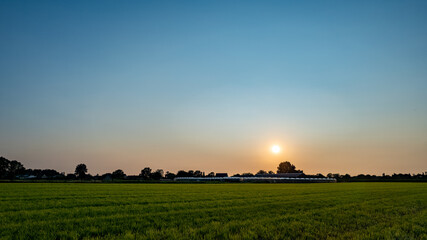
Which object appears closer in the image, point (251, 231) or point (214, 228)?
point (251, 231)

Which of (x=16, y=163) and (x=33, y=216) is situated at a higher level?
(x=16, y=163)

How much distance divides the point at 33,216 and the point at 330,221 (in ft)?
46.9

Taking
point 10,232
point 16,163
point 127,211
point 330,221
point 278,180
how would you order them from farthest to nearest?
point 16,163, point 278,180, point 127,211, point 330,221, point 10,232

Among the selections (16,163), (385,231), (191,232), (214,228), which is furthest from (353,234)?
(16,163)

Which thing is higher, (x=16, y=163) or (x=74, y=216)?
(x=16, y=163)

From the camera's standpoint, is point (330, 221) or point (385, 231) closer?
point (385, 231)

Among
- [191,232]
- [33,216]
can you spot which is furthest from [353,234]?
[33,216]

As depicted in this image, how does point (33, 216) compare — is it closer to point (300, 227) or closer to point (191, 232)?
point (191, 232)

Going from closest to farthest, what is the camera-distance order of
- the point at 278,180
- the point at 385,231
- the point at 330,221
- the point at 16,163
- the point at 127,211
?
1. the point at 385,231
2. the point at 330,221
3. the point at 127,211
4. the point at 278,180
5. the point at 16,163

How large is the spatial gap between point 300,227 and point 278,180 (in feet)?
442

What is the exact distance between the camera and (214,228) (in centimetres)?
1155

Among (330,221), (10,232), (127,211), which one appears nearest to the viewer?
(10,232)

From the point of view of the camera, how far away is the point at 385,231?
1137cm

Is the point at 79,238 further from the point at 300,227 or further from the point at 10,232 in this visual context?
the point at 300,227
